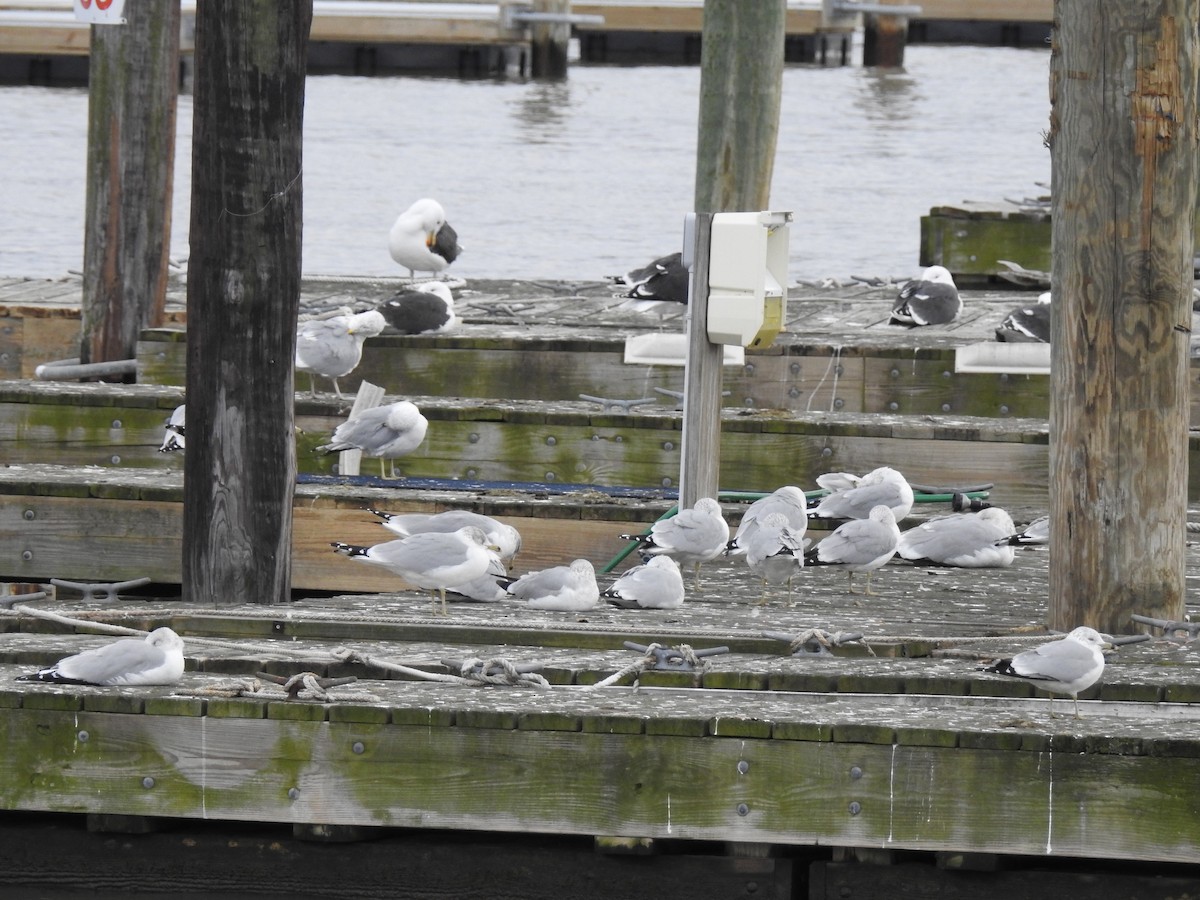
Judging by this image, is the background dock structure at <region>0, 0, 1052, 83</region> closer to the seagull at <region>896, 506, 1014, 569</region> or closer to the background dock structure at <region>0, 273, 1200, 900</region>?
the seagull at <region>896, 506, 1014, 569</region>

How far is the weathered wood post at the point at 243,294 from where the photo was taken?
7031mm

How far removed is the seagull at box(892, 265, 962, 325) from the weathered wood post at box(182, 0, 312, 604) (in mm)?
5375

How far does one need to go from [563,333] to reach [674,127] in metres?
24.8

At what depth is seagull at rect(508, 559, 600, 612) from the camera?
7.15 metres

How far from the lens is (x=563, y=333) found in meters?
11.7

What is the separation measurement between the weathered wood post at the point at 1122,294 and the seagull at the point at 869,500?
157 cm

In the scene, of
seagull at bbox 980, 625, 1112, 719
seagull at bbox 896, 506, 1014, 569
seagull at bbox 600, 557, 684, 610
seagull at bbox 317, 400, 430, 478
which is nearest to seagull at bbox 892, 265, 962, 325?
seagull at bbox 317, 400, 430, 478

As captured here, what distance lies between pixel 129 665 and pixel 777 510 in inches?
101

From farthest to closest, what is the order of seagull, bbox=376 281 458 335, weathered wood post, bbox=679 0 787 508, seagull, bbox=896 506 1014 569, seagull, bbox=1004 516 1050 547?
1. weathered wood post, bbox=679 0 787 508
2. seagull, bbox=376 281 458 335
3. seagull, bbox=1004 516 1050 547
4. seagull, bbox=896 506 1014 569

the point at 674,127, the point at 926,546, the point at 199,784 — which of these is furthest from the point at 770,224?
the point at 674,127

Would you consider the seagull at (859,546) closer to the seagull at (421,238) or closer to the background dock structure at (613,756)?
the background dock structure at (613,756)

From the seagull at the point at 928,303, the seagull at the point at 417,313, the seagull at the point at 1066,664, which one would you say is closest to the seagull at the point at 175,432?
the seagull at the point at 417,313

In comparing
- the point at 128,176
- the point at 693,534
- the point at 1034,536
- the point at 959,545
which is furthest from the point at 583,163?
the point at 693,534

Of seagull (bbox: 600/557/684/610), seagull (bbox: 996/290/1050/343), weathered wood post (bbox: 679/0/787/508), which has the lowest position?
seagull (bbox: 600/557/684/610)
